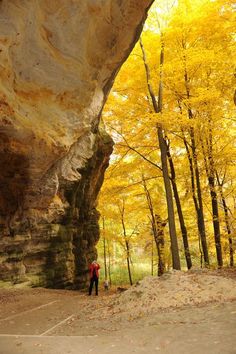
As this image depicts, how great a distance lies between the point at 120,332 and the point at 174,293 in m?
2.57

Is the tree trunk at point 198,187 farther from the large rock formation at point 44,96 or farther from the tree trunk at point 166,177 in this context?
the large rock formation at point 44,96

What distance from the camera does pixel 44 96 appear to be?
10.7 metres

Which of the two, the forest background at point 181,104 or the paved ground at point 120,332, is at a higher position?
the forest background at point 181,104

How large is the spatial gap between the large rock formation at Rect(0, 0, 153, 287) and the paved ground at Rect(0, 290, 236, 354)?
4679 mm

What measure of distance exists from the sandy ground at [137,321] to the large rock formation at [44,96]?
11.4 ft

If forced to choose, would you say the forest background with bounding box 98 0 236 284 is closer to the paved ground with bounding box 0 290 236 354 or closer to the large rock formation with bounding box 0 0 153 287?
the large rock formation with bounding box 0 0 153 287

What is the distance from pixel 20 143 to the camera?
10852mm

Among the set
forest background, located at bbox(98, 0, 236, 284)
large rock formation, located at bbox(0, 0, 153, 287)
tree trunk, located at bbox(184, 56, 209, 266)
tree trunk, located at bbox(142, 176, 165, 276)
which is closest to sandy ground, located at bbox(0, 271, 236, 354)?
large rock formation, located at bbox(0, 0, 153, 287)

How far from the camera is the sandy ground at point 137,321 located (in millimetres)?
5820

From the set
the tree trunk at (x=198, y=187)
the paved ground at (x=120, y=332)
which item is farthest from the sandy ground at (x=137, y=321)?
the tree trunk at (x=198, y=187)

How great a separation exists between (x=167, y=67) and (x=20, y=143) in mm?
Answer: 6791

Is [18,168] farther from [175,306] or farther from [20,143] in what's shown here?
[175,306]

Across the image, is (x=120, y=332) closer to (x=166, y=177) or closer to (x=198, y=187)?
(x=166, y=177)

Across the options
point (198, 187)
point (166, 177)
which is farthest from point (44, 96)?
point (198, 187)
